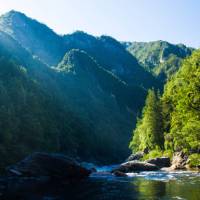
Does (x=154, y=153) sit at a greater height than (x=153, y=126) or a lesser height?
lesser

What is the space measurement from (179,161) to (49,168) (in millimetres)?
28174

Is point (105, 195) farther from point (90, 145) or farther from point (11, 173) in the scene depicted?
point (90, 145)

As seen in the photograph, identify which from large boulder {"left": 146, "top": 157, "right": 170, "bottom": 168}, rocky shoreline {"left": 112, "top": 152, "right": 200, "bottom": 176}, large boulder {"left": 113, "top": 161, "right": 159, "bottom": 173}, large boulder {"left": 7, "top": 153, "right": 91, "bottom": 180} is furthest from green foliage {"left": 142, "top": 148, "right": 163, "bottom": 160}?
large boulder {"left": 7, "top": 153, "right": 91, "bottom": 180}

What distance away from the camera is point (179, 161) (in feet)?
240

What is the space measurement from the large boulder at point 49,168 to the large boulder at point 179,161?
2166 centimetres

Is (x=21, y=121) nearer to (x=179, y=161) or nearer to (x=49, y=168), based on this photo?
(x=179, y=161)

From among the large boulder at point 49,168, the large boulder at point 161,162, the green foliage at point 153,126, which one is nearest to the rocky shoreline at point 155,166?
the large boulder at point 161,162

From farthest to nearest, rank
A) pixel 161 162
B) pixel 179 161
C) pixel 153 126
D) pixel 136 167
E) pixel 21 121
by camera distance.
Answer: pixel 21 121 → pixel 153 126 → pixel 161 162 → pixel 179 161 → pixel 136 167

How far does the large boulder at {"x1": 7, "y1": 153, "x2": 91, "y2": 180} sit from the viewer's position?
55.6 meters

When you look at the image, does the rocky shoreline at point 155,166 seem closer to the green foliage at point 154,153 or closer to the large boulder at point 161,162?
the large boulder at point 161,162

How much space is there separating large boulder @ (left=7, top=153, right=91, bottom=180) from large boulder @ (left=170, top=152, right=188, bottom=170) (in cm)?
2166

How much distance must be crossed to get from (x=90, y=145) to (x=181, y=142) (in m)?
137

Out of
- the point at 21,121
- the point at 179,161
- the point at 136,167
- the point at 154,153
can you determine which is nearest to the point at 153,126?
the point at 154,153

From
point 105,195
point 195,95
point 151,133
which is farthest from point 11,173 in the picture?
point 151,133
